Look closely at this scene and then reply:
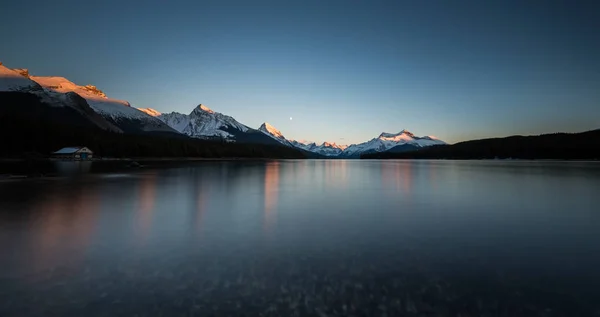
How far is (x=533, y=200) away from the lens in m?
30.2

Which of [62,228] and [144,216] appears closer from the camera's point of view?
[62,228]

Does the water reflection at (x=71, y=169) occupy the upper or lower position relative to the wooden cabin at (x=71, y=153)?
lower

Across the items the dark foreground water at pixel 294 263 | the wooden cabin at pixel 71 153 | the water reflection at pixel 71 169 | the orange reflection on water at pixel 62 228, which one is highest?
the wooden cabin at pixel 71 153

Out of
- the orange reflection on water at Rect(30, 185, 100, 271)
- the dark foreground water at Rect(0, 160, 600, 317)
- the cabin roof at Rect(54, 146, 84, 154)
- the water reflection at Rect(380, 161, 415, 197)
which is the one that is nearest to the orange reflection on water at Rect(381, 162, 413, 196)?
the water reflection at Rect(380, 161, 415, 197)

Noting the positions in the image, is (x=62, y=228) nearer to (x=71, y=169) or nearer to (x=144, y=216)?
(x=144, y=216)

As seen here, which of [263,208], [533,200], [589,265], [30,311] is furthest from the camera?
[533,200]

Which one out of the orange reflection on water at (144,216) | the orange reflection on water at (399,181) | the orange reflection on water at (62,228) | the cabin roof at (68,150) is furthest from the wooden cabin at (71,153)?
the orange reflection on water at (144,216)

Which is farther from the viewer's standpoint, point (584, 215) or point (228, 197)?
point (228, 197)

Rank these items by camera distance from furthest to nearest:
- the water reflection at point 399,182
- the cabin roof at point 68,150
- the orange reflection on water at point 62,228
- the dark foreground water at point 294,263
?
the cabin roof at point 68,150
the water reflection at point 399,182
the orange reflection on water at point 62,228
the dark foreground water at point 294,263

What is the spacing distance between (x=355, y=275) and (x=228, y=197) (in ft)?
76.1

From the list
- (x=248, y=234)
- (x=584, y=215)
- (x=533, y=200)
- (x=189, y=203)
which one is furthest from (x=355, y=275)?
(x=533, y=200)

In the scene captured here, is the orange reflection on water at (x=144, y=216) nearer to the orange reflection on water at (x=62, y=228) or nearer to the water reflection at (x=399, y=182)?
the orange reflection on water at (x=62, y=228)

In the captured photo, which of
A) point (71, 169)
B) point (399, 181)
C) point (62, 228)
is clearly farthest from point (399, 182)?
point (71, 169)

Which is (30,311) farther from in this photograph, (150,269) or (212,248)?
(212,248)
